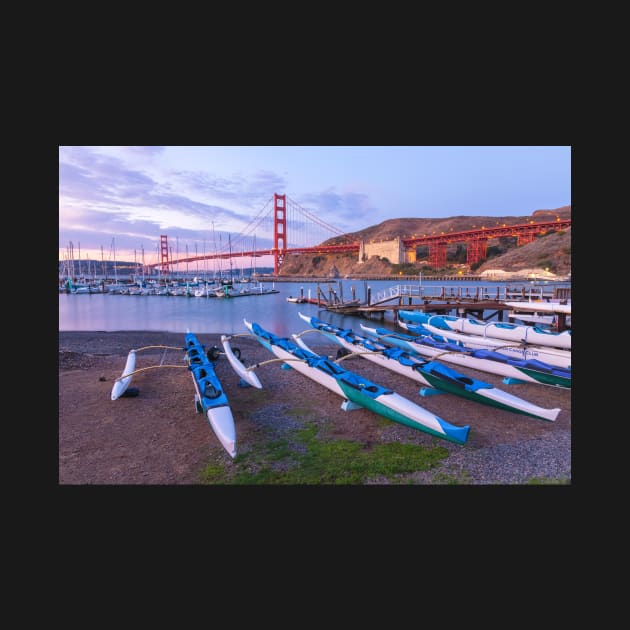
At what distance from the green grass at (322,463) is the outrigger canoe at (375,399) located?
329mm

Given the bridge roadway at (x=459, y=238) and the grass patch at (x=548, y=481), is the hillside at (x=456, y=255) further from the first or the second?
the grass patch at (x=548, y=481)

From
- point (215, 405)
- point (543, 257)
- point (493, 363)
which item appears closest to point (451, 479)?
point (215, 405)

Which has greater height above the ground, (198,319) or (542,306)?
(542,306)

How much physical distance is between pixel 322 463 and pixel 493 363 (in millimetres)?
6011

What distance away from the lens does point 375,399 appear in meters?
5.83

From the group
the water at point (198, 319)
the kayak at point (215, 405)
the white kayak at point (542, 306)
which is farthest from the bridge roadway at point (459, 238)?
the kayak at point (215, 405)

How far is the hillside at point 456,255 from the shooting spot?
48750mm

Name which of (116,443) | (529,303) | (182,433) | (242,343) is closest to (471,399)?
(182,433)

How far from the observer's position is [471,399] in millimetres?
6730

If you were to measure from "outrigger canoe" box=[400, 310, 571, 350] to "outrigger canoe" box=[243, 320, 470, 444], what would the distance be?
7643 millimetres

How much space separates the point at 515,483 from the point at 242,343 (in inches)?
466

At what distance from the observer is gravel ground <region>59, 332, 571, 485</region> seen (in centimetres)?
449

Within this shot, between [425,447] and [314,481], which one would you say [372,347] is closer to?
[425,447]

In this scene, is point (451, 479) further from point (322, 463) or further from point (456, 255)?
point (456, 255)
